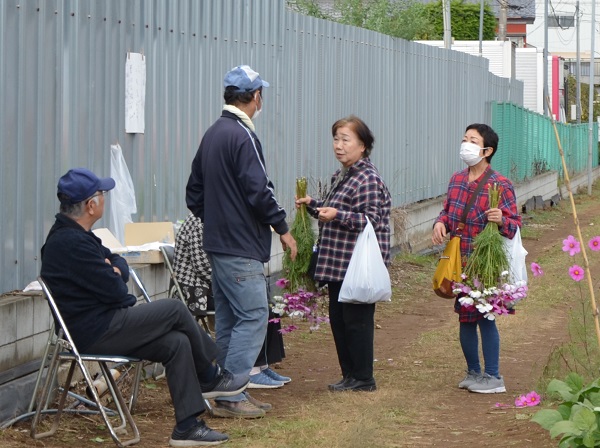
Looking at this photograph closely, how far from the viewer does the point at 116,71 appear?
8875 mm

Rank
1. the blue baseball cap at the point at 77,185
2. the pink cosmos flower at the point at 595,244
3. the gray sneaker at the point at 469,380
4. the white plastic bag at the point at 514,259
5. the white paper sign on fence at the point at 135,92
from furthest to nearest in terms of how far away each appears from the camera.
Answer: the white paper sign on fence at the point at 135,92
the gray sneaker at the point at 469,380
the white plastic bag at the point at 514,259
the blue baseball cap at the point at 77,185
the pink cosmos flower at the point at 595,244

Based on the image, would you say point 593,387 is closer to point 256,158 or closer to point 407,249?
point 256,158

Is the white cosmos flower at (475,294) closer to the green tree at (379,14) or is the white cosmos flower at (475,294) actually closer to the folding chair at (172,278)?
the folding chair at (172,278)

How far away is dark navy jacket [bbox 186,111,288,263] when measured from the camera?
7.18m

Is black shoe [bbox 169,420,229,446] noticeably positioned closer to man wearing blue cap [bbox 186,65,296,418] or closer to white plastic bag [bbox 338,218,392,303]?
man wearing blue cap [bbox 186,65,296,418]

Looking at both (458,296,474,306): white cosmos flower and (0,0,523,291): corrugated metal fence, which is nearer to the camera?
(0,0,523,291): corrugated metal fence

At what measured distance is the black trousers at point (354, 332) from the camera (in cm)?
816

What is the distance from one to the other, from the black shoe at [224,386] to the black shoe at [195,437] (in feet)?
1.62

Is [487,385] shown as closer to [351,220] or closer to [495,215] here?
[495,215]

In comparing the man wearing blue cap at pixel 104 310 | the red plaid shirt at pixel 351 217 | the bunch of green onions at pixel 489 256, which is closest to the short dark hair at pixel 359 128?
the red plaid shirt at pixel 351 217

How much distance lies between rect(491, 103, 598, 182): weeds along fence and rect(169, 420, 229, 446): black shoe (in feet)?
54.7

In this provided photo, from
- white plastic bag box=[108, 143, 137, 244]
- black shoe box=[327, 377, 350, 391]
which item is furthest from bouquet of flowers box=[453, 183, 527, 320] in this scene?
white plastic bag box=[108, 143, 137, 244]

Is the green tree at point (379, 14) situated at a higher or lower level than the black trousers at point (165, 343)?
higher

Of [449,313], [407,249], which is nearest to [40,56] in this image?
[449,313]
